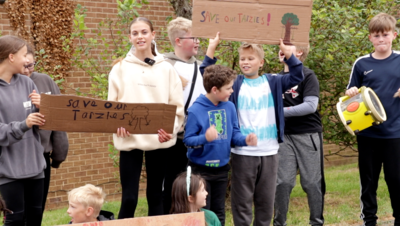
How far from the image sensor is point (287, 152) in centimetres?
502

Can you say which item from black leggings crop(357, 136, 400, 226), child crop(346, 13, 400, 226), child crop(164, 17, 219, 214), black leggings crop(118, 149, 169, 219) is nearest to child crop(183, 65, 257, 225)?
black leggings crop(118, 149, 169, 219)

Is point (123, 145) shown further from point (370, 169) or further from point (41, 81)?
point (370, 169)

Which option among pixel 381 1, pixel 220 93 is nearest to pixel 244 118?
pixel 220 93

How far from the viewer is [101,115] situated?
3.87m

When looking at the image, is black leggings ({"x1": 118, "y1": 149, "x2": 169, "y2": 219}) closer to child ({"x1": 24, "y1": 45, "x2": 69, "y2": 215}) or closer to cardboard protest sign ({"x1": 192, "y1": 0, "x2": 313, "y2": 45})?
child ({"x1": 24, "y1": 45, "x2": 69, "y2": 215})

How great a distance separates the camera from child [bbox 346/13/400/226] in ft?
15.8

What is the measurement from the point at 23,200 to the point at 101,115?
871 mm

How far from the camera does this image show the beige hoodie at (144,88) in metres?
4.14

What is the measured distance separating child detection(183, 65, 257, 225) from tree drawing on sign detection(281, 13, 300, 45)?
530mm

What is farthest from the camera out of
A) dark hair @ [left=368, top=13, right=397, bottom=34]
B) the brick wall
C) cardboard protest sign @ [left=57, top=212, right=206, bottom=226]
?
the brick wall

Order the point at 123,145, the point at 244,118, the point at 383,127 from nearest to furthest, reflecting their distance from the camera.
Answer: the point at 123,145 < the point at 244,118 < the point at 383,127

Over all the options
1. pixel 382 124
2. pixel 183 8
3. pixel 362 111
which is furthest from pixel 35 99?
pixel 382 124

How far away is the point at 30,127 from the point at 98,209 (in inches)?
30.4

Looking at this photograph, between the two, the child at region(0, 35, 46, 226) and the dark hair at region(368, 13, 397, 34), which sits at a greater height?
the dark hair at region(368, 13, 397, 34)
